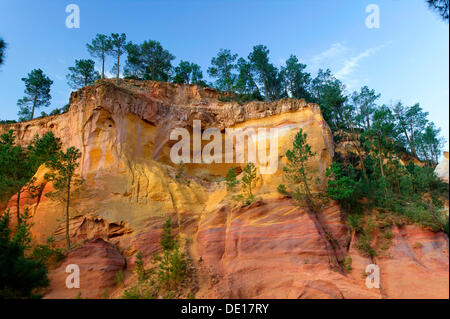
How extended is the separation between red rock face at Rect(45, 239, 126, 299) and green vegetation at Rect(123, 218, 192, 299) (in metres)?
1.30

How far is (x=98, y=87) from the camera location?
2108cm

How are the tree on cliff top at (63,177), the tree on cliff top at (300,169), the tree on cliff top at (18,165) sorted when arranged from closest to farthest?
the tree on cliff top at (63,177) < the tree on cliff top at (18,165) < the tree on cliff top at (300,169)

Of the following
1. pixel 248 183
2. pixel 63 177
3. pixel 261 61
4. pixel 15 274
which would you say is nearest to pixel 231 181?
pixel 248 183

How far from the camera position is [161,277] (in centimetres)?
1366

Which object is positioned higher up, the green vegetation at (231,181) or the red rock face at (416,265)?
the green vegetation at (231,181)

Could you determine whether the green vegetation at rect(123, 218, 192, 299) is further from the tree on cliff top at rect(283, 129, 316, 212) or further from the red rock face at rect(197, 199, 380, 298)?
the tree on cliff top at rect(283, 129, 316, 212)

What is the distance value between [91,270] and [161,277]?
3.93 m

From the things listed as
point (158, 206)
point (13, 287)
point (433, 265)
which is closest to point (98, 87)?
point (158, 206)

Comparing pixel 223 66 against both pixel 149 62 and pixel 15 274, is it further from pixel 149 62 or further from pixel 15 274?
pixel 15 274

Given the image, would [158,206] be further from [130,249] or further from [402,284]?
[402,284]

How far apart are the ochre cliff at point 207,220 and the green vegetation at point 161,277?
89 cm

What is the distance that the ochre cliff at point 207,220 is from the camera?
13703mm

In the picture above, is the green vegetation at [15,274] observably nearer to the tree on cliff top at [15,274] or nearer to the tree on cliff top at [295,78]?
the tree on cliff top at [15,274]

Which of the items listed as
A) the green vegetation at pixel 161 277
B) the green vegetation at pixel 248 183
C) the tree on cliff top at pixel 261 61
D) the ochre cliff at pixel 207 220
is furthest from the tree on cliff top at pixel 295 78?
the green vegetation at pixel 161 277
